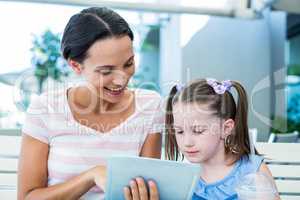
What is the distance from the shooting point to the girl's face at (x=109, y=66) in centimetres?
108

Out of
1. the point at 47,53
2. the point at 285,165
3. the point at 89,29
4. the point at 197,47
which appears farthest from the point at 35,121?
the point at 197,47

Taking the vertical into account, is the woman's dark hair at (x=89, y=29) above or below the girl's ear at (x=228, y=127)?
above

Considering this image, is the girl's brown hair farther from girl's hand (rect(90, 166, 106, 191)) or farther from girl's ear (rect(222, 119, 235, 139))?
girl's hand (rect(90, 166, 106, 191))

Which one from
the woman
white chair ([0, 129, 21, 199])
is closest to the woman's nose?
the woman

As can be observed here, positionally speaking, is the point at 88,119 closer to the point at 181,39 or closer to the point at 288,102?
the point at 181,39

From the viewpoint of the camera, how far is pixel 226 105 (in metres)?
1.25

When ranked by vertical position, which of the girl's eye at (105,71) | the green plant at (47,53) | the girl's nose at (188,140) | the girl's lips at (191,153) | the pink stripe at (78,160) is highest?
the green plant at (47,53)

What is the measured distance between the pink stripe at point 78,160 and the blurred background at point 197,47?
5.02ft

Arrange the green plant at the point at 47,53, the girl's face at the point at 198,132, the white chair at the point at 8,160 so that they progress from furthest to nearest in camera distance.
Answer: the green plant at the point at 47,53
the white chair at the point at 8,160
the girl's face at the point at 198,132

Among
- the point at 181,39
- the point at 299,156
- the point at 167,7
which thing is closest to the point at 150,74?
the point at 181,39

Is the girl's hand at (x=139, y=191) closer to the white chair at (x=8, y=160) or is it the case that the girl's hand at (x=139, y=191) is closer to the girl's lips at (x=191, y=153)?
the girl's lips at (x=191, y=153)

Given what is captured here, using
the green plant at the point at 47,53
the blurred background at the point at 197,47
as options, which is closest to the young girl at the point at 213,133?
the blurred background at the point at 197,47

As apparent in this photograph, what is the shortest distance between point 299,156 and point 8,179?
1077mm

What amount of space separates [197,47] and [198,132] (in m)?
3.09
